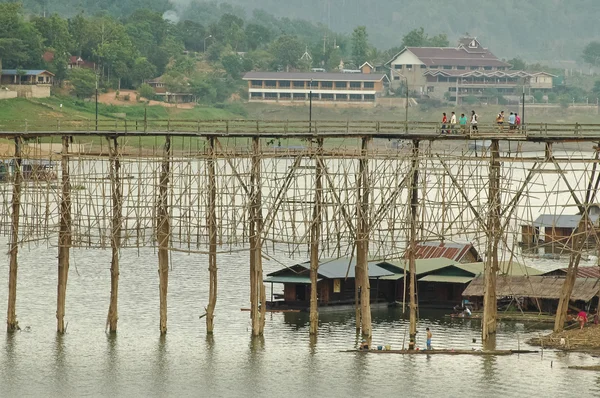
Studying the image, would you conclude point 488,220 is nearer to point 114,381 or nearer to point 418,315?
point 418,315

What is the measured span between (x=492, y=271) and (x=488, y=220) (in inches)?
82.5

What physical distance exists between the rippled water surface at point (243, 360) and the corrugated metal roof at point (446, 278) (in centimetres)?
210

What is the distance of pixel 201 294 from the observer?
7225 cm

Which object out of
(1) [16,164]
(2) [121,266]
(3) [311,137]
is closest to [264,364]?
(3) [311,137]

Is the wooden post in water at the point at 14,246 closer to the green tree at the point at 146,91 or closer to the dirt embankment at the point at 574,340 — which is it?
the dirt embankment at the point at 574,340

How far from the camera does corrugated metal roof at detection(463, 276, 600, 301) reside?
208 ft

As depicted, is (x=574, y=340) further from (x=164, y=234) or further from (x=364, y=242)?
(x=164, y=234)

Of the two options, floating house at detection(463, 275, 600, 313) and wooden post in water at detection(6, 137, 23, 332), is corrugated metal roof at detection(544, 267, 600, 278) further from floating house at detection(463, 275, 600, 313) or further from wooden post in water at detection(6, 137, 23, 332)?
wooden post in water at detection(6, 137, 23, 332)

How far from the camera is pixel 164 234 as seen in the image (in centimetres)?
5938

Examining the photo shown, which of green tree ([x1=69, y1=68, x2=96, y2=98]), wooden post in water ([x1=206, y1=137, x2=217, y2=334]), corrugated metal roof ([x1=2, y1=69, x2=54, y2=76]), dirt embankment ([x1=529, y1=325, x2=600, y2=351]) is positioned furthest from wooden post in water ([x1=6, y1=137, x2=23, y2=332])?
green tree ([x1=69, y1=68, x2=96, y2=98])

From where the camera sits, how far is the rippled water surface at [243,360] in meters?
51.2

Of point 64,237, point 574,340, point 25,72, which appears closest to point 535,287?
point 574,340

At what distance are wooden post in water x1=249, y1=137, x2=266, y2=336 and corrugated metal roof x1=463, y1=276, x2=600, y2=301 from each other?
34.0 ft

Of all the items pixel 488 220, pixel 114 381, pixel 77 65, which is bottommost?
pixel 114 381
